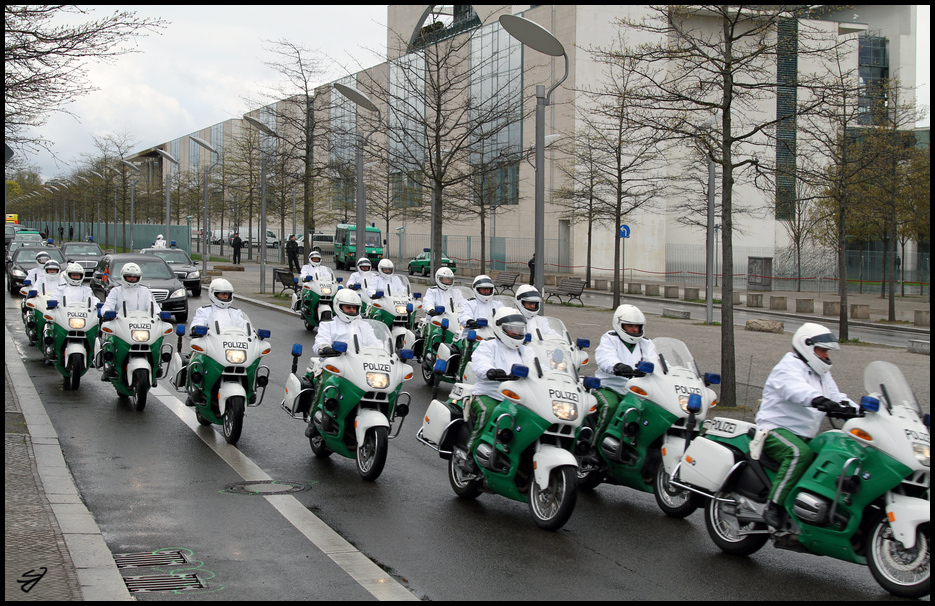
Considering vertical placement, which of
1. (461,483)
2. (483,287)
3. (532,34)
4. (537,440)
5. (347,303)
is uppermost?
(532,34)

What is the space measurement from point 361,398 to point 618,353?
2.46 metres

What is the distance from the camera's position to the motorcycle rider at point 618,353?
8.43 m

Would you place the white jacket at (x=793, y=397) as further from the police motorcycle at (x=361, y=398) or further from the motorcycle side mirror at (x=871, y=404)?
the police motorcycle at (x=361, y=398)

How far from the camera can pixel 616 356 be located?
864 cm

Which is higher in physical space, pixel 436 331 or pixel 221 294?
pixel 221 294

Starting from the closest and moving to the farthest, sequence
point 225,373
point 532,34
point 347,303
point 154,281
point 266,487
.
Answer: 1. point 266,487
2. point 347,303
3. point 225,373
4. point 532,34
5. point 154,281

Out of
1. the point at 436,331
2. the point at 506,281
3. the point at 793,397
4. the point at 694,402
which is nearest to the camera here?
the point at 793,397

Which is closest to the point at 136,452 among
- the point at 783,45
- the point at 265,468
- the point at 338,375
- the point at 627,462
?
the point at 265,468

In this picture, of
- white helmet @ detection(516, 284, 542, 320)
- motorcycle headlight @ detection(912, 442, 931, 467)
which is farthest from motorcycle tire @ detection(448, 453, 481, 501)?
motorcycle headlight @ detection(912, 442, 931, 467)

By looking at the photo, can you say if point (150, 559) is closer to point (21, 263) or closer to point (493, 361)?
point (493, 361)

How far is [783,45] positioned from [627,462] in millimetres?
7793

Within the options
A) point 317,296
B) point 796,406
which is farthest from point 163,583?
point 317,296

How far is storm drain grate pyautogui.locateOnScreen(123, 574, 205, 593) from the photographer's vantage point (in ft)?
18.8

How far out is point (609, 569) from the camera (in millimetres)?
6332
